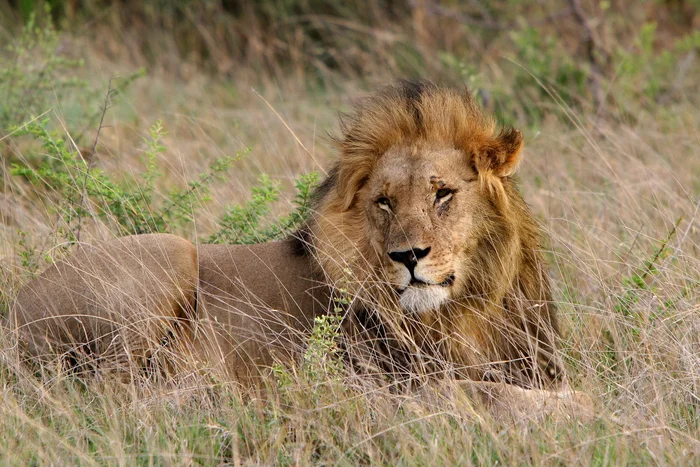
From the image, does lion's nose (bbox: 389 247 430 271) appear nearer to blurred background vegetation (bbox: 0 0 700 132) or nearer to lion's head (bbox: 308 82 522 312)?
lion's head (bbox: 308 82 522 312)

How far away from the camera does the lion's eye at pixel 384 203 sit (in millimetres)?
3928

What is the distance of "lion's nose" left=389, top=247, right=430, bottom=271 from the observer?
3.65 meters

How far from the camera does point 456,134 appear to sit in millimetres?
4027

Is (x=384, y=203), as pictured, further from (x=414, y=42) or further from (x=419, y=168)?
(x=414, y=42)

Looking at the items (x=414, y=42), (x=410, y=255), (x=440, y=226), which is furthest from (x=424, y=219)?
(x=414, y=42)

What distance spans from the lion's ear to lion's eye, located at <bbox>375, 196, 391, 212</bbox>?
15.3 inches

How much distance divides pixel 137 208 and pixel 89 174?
1.61 ft

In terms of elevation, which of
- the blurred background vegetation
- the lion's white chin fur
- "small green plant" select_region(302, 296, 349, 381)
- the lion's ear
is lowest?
the blurred background vegetation

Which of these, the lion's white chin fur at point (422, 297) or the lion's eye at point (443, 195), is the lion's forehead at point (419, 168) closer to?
the lion's eye at point (443, 195)

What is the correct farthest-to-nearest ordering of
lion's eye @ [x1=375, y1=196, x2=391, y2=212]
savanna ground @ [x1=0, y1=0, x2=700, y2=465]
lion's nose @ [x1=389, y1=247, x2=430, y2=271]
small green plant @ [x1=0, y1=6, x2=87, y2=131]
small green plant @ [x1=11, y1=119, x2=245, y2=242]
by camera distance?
small green plant @ [x1=0, y1=6, x2=87, y2=131] → small green plant @ [x1=11, y1=119, x2=245, y2=242] → lion's eye @ [x1=375, y1=196, x2=391, y2=212] → lion's nose @ [x1=389, y1=247, x2=430, y2=271] → savanna ground @ [x1=0, y1=0, x2=700, y2=465]

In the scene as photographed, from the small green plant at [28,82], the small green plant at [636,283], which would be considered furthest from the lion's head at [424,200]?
the small green plant at [28,82]

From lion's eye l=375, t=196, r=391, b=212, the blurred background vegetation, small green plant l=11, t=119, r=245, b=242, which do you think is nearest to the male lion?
lion's eye l=375, t=196, r=391, b=212

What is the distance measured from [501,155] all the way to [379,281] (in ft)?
2.38

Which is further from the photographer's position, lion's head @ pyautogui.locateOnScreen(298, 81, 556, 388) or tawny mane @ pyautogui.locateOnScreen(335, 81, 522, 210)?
tawny mane @ pyautogui.locateOnScreen(335, 81, 522, 210)
